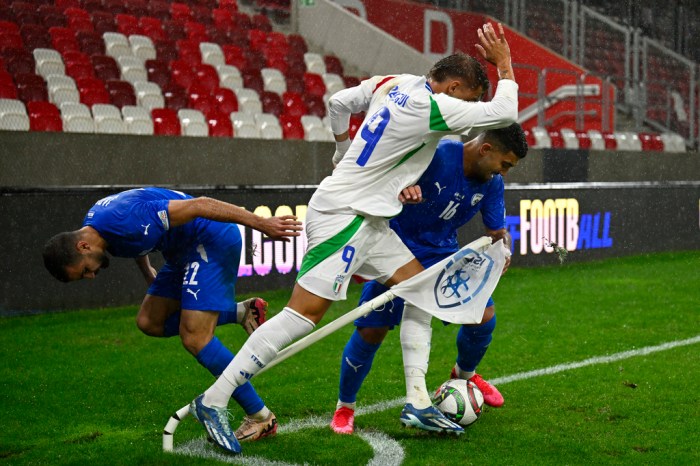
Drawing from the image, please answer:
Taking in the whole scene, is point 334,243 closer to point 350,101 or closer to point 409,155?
point 409,155

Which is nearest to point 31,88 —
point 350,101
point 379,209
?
point 350,101

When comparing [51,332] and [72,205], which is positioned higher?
[72,205]

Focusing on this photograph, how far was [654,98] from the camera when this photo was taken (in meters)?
18.5

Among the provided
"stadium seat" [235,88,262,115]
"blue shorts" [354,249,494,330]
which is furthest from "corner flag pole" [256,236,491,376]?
"stadium seat" [235,88,262,115]

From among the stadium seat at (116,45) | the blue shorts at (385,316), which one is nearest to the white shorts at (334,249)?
the blue shorts at (385,316)

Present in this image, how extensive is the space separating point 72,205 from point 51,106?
2.53 meters

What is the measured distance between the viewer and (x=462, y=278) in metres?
4.50

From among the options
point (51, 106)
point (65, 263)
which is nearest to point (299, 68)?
point (51, 106)

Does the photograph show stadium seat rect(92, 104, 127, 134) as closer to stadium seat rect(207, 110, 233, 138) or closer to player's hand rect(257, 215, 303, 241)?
stadium seat rect(207, 110, 233, 138)

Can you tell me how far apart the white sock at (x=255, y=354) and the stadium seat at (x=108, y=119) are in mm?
6082

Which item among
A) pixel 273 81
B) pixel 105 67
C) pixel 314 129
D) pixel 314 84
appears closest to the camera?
pixel 105 67

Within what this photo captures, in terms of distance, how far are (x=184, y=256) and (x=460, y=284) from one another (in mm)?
1300

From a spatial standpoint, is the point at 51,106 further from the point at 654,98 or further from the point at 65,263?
the point at 654,98

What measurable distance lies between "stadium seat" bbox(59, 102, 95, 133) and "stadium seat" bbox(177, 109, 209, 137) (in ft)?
3.90
